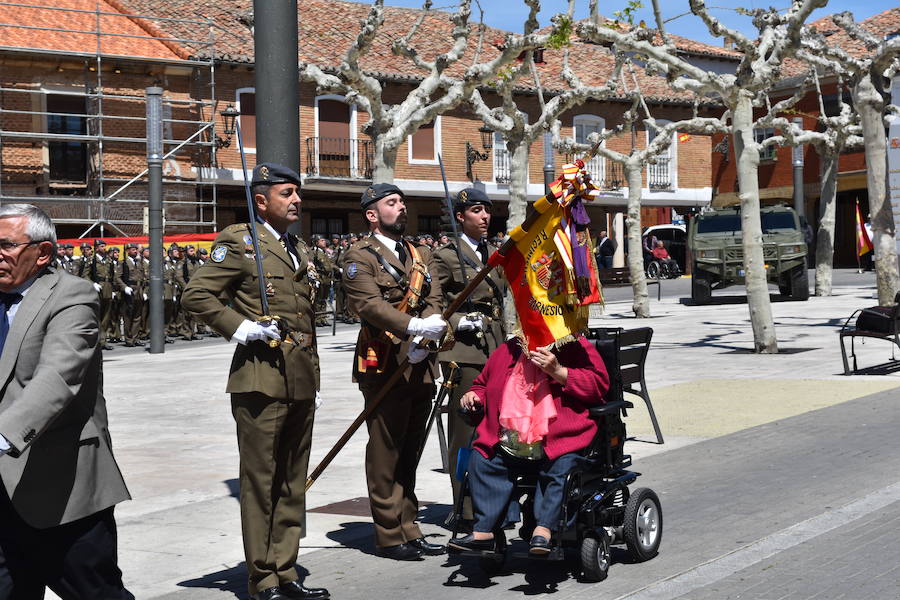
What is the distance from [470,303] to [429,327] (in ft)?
3.71

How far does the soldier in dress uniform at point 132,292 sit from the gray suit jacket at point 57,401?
2014 centimetres

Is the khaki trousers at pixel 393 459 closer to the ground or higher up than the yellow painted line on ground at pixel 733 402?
higher up

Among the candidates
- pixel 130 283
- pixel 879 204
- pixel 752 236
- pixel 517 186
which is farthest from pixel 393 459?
pixel 130 283

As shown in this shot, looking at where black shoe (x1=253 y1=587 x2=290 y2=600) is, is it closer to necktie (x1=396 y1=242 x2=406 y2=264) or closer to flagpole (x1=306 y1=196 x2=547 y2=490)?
flagpole (x1=306 y1=196 x2=547 y2=490)

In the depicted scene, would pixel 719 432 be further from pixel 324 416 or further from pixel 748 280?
pixel 748 280

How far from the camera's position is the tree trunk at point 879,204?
67.1 ft

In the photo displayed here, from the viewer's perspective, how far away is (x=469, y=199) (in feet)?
24.9

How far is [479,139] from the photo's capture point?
44938 mm

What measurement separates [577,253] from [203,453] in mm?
4973

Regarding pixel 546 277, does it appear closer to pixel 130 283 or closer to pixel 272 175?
pixel 272 175

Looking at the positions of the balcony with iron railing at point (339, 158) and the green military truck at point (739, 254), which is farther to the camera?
the balcony with iron railing at point (339, 158)

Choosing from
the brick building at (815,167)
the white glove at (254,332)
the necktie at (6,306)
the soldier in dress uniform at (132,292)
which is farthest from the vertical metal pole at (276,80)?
the brick building at (815,167)

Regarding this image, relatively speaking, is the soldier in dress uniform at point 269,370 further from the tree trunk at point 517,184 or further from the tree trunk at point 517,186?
the tree trunk at point 517,184

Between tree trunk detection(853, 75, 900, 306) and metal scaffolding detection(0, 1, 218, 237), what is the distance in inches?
716
